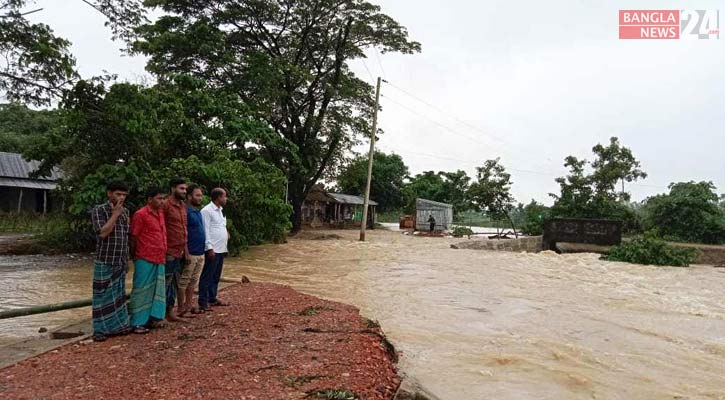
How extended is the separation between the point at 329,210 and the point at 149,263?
3156 centimetres

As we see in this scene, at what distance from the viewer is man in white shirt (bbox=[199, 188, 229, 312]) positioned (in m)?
5.82

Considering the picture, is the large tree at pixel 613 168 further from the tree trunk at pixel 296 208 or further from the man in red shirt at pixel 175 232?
the man in red shirt at pixel 175 232

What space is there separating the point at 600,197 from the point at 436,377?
27051 millimetres

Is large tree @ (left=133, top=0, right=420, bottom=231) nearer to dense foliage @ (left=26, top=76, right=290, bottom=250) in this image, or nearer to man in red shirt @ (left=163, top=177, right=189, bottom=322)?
dense foliage @ (left=26, top=76, right=290, bottom=250)

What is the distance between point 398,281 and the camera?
36.1ft

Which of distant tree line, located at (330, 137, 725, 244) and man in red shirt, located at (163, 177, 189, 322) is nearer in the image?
man in red shirt, located at (163, 177, 189, 322)

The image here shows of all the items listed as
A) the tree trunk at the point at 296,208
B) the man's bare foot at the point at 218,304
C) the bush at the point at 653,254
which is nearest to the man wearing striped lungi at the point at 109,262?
the man's bare foot at the point at 218,304

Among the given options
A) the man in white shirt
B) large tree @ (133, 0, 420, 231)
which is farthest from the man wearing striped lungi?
large tree @ (133, 0, 420, 231)

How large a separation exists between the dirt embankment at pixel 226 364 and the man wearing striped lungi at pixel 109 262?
0.19m

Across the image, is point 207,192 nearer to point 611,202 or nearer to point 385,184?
point 611,202

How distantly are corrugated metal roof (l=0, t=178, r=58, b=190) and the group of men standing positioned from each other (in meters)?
20.2

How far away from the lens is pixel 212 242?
19.3 ft

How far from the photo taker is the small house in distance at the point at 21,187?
22.7 meters

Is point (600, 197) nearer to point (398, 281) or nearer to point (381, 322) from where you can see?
point (398, 281)
